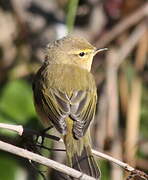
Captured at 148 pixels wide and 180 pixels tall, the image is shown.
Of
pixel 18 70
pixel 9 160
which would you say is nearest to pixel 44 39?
pixel 18 70

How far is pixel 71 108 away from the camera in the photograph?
3980 mm

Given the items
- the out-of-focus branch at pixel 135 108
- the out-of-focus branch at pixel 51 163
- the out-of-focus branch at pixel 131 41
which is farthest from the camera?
the out-of-focus branch at pixel 131 41

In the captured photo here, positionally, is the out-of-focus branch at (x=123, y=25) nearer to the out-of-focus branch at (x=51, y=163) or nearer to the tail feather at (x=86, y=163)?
the tail feather at (x=86, y=163)

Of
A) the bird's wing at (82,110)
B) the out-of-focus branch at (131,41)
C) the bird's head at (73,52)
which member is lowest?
the bird's wing at (82,110)

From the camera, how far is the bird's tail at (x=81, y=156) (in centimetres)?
360

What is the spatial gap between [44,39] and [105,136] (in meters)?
1.37

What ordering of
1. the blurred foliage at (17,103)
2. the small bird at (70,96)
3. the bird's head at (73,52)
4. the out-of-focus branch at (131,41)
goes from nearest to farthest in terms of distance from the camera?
the small bird at (70,96)
the bird's head at (73,52)
the blurred foliage at (17,103)
the out-of-focus branch at (131,41)

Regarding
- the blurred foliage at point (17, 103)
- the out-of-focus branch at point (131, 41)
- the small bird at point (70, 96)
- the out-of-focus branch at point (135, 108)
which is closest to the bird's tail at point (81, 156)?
the small bird at point (70, 96)

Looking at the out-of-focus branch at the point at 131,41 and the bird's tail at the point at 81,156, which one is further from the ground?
the out-of-focus branch at the point at 131,41

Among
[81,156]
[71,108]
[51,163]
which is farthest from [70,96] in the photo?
[51,163]

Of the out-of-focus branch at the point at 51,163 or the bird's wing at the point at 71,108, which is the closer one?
the out-of-focus branch at the point at 51,163

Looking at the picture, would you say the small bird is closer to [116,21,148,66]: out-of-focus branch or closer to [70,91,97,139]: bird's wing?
[70,91,97,139]: bird's wing

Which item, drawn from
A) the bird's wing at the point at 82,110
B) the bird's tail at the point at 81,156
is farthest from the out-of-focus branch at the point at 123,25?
the bird's tail at the point at 81,156

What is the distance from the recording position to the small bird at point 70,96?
3744 millimetres
